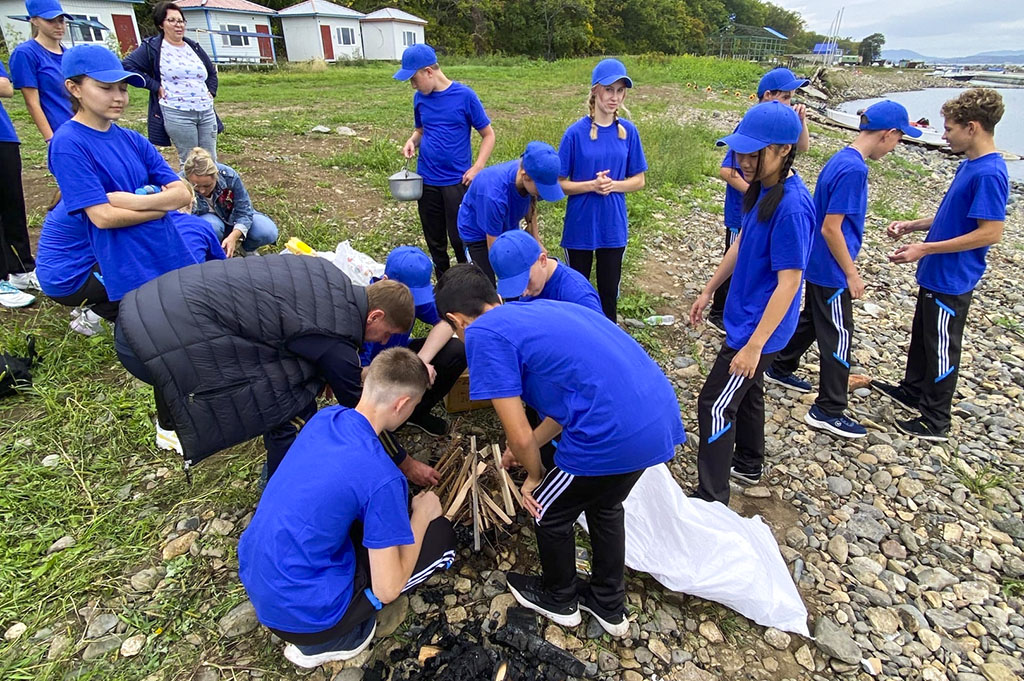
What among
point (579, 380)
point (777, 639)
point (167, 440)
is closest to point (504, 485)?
point (579, 380)

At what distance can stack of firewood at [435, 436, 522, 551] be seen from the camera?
2871 mm

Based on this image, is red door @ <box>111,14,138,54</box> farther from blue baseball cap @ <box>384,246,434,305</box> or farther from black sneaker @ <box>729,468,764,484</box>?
black sneaker @ <box>729,468,764,484</box>

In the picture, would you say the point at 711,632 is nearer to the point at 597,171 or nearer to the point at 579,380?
the point at 579,380

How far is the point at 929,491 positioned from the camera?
3.39 meters

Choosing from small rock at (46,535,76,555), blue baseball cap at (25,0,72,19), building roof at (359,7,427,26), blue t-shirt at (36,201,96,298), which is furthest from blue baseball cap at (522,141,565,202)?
building roof at (359,7,427,26)

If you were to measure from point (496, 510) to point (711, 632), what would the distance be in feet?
3.77

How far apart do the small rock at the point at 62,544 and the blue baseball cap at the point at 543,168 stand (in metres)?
3.24

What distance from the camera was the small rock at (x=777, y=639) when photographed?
2.45 m

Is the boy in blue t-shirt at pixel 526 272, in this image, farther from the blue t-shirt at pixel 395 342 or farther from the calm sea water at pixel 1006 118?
the calm sea water at pixel 1006 118

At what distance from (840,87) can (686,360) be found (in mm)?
49850

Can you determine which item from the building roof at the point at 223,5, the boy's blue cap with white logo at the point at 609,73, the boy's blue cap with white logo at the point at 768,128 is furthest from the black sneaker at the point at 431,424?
the building roof at the point at 223,5

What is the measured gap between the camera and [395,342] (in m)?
3.16

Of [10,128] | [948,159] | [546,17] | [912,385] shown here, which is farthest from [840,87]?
[10,128]

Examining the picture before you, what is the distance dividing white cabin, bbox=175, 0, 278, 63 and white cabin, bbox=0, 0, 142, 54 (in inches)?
104
